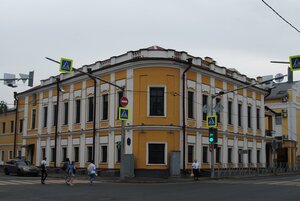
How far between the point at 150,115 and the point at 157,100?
1.41m

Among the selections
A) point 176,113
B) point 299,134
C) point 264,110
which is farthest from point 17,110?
point 299,134

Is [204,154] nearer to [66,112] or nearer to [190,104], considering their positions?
[190,104]

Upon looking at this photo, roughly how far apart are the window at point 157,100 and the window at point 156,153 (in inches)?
106

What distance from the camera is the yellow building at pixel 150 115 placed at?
33312 millimetres

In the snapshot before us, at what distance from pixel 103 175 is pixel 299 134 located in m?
38.0

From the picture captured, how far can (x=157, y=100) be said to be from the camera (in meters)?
33.8

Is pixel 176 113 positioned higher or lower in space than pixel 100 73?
lower

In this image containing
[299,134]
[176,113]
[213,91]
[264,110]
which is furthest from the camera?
[299,134]

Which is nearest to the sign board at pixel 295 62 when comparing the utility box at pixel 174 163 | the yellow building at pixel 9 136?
the utility box at pixel 174 163

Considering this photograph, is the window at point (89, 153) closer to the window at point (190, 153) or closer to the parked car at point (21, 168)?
the parked car at point (21, 168)

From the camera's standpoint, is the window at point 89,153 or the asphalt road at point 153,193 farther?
the window at point 89,153

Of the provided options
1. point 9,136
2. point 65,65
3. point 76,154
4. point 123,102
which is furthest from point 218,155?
point 9,136

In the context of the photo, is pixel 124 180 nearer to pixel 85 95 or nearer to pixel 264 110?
pixel 85 95

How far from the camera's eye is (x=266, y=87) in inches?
1939
